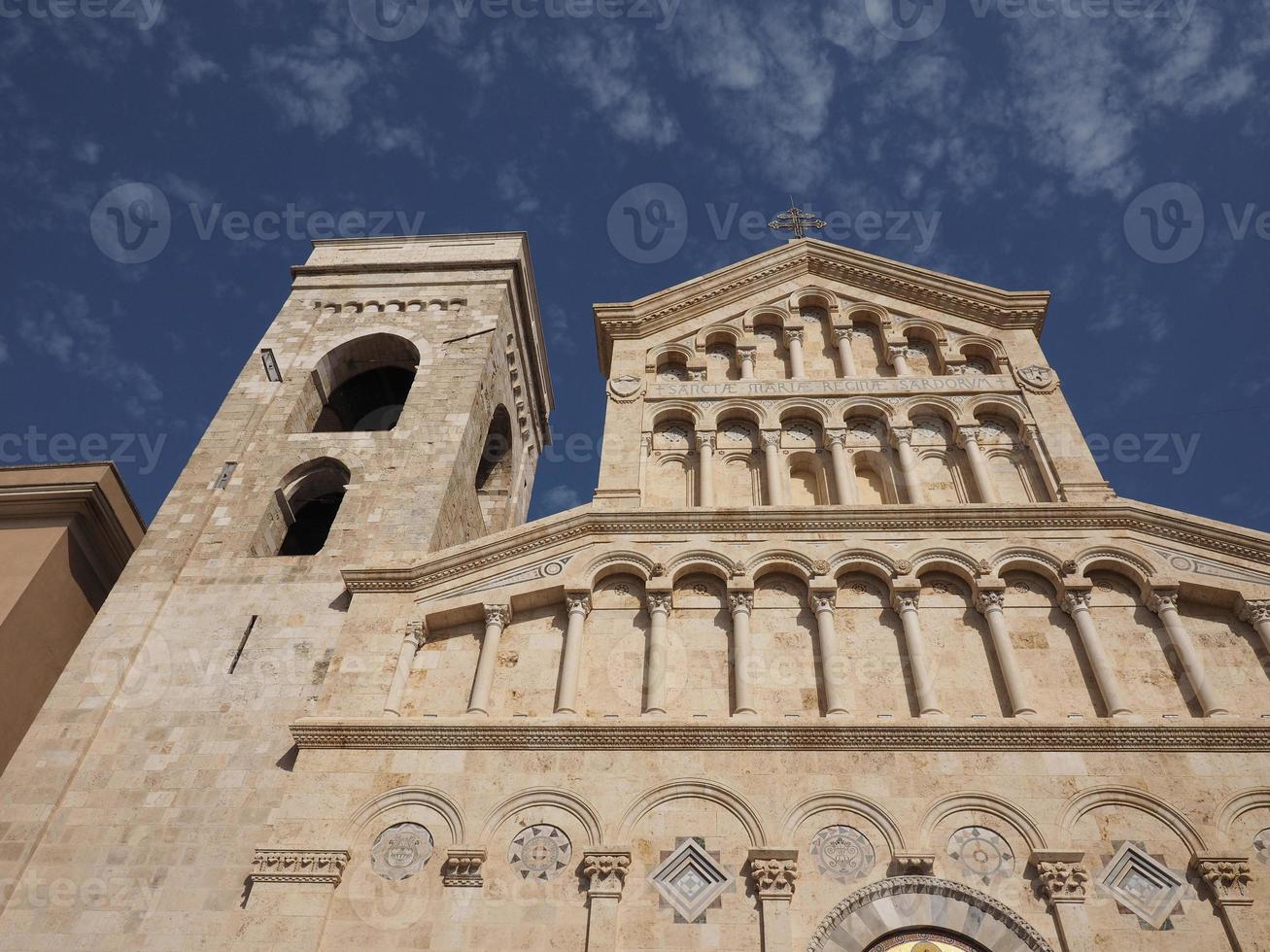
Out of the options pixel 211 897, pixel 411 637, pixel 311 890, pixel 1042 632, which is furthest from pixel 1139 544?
pixel 211 897

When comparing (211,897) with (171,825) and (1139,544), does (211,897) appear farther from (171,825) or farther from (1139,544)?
(1139,544)

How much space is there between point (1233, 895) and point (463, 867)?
8.81 meters

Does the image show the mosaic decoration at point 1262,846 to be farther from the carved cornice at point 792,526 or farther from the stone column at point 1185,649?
the carved cornice at point 792,526

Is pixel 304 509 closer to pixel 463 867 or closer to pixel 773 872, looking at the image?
pixel 463 867

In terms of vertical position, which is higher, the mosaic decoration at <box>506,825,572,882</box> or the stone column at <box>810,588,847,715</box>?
the stone column at <box>810,588,847,715</box>

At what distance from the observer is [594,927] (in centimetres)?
1168

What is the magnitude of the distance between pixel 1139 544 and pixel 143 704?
50.3 feet

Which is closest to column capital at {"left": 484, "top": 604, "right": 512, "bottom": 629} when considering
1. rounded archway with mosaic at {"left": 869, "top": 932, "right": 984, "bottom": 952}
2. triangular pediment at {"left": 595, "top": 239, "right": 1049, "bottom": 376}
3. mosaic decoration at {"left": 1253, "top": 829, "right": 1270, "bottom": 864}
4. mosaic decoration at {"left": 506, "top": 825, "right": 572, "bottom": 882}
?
mosaic decoration at {"left": 506, "top": 825, "right": 572, "bottom": 882}

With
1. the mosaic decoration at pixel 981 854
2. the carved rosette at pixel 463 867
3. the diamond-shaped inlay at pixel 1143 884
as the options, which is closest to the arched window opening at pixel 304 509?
the carved rosette at pixel 463 867

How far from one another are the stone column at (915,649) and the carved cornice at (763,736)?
494mm

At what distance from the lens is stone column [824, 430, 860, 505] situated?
677 inches

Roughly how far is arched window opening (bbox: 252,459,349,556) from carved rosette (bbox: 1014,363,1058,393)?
13.0 m

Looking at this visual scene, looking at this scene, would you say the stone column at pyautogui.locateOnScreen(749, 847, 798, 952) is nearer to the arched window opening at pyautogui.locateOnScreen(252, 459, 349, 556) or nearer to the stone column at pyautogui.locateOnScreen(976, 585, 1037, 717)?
the stone column at pyautogui.locateOnScreen(976, 585, 1037, 717)

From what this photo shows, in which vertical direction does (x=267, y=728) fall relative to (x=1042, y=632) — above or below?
below
